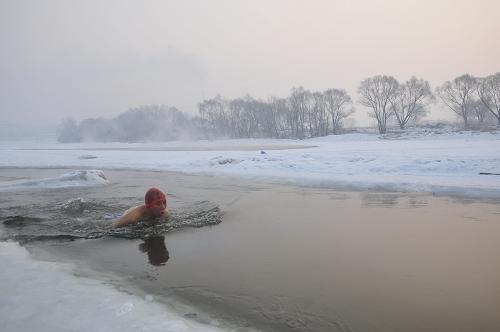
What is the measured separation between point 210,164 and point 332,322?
19.8 meters

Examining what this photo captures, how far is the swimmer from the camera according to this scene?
8.79m

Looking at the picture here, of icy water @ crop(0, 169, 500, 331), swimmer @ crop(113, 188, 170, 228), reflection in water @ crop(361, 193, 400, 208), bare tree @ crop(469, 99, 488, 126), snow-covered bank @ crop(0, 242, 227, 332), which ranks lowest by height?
reflection in water @ crop(361, 193, 400, 208)

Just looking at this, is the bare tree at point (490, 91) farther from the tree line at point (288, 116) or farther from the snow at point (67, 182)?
the snow at point (67, 182)

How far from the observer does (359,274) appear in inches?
218

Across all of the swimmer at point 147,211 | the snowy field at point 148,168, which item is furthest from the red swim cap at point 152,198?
the snowy field at point 148,168

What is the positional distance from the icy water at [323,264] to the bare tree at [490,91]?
69.3m

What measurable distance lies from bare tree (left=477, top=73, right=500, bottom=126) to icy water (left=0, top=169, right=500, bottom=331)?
69.3 m

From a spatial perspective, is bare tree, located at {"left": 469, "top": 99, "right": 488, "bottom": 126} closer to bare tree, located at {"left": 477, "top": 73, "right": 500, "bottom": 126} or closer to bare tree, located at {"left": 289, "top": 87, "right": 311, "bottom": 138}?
bare tree, located at {"left": 477, "top": 73, "right": 500, "bottom": 126}

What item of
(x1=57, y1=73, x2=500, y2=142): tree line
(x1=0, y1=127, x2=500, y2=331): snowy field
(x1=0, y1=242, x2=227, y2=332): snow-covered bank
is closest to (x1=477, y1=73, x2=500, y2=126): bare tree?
(x1=57, y1=73, x2=500, y2=142): tree line

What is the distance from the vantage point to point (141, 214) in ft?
29.4

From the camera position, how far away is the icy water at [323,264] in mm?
4320

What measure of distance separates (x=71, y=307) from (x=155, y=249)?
287cm

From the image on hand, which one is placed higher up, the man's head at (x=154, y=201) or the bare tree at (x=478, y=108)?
the bare tree at (x=478, y=108)

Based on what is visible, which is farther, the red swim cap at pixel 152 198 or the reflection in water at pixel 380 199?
the reflection in water at pixel 380 199
